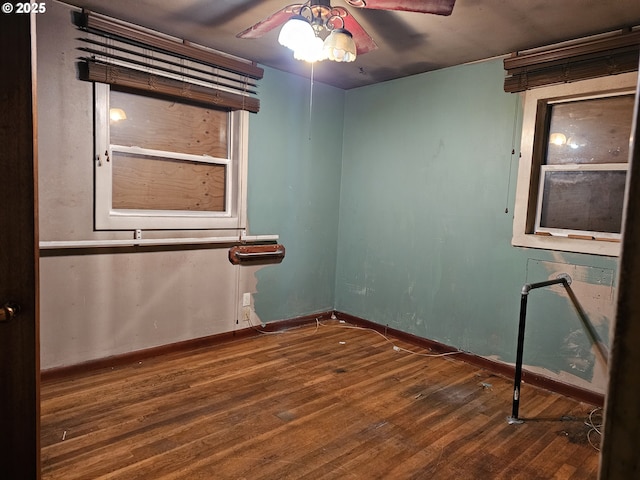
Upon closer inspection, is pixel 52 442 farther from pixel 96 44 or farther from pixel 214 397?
pixel 96 44

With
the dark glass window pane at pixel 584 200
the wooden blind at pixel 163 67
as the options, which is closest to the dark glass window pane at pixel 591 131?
the dark glass window pane at pixel 584 200

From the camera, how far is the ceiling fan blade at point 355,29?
78.4 inches

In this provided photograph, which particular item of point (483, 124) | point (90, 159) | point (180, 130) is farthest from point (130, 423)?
point (483, 124)

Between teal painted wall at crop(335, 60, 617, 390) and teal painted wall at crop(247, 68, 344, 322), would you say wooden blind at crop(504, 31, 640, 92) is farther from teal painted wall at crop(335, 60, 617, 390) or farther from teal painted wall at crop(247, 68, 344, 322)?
teal painted wall at crop(247, 68, 344, 322)

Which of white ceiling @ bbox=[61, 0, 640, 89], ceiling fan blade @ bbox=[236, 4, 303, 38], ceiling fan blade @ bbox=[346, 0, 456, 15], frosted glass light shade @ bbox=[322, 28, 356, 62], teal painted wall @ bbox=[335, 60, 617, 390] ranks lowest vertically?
teal painted wall @ bbox=[335, 60, 617, 390]

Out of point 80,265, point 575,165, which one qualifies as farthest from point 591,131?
point 80,265

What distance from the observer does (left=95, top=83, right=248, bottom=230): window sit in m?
2.80

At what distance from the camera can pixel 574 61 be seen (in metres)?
2.66

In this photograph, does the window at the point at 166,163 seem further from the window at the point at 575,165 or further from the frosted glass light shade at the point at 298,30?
the window at the point at 575,165

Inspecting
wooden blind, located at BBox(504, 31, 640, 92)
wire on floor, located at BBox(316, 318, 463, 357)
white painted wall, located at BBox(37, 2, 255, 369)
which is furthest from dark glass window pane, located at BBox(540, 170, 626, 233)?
white painted wall, located at BBox(37, 2, 255, 369)

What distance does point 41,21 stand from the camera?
2.45 m

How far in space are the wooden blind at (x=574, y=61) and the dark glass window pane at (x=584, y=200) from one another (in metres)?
0.64

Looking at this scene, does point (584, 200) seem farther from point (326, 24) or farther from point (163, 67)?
point (163, 67)

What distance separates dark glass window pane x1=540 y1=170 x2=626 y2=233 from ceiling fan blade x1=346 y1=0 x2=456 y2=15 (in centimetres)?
167
